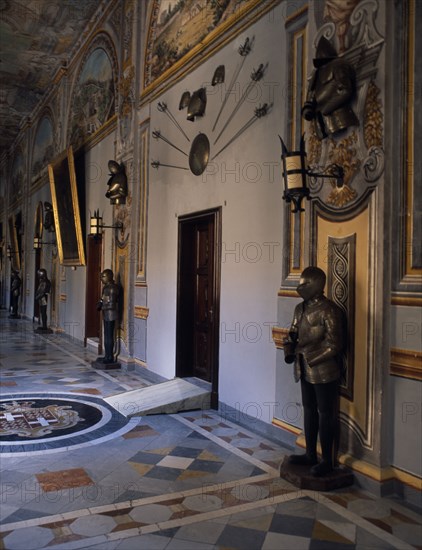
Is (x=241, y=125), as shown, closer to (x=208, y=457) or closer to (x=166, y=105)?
(x=166, y=105)

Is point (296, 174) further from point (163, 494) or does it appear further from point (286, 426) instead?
point (163, 494)

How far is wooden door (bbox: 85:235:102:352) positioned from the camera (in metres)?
11.7

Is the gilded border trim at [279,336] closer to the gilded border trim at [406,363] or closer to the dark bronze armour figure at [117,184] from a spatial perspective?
the gilded border trim at [406,363]

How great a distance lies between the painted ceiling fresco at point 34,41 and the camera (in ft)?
35.6

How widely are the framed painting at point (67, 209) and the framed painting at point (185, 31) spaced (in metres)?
3.46

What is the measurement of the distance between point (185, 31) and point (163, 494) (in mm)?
6343

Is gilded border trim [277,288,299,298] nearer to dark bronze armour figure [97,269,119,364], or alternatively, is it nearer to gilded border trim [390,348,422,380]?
gilded border trim [390,348,422,380]

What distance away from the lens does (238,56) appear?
6082mm

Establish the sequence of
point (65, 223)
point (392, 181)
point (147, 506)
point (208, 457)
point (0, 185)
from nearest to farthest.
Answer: point (147, 506) < point (392, 181) < point (208, 457) < point (65, 223) < point (0, 185)

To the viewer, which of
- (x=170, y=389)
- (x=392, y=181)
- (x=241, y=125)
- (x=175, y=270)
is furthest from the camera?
(x=175, y=270)

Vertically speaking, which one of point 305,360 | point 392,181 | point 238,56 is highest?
point 238,56

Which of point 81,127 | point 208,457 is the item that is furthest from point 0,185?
point 208,457

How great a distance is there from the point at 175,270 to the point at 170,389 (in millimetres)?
1777

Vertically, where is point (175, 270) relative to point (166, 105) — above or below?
below
